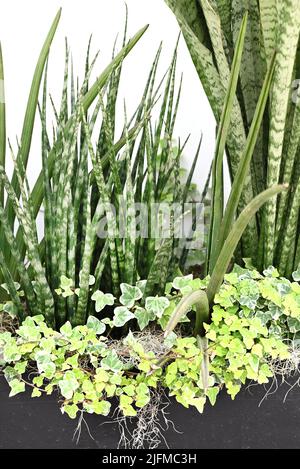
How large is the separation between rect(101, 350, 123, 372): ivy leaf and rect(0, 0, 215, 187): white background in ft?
2.69

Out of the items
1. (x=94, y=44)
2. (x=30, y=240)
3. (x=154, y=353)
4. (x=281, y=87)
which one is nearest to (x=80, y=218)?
(x=30, y=240)

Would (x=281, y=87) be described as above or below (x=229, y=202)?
above

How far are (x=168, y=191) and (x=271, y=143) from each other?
21 centimetres

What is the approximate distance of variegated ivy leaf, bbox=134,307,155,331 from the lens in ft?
2.75

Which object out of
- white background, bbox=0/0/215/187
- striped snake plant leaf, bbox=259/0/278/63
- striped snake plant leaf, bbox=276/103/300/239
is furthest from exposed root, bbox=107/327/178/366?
white background, bbox=0/0/215/187

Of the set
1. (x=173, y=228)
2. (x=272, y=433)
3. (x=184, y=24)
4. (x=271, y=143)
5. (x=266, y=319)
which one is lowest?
(x=272, y=433)

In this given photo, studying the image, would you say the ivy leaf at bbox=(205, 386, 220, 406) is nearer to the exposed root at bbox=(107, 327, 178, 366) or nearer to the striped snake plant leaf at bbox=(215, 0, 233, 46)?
the exposed root at bbox=(107, 327, 178, 366)

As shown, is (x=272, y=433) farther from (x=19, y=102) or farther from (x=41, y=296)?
(x=19, y=102)

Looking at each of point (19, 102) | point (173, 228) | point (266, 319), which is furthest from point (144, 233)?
point (19, 102)

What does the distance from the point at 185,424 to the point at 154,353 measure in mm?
90

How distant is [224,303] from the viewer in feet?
2.68

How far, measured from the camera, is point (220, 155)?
82cm

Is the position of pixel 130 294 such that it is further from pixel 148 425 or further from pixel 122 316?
pixel 148 425

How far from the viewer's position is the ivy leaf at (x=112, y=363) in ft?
2.64
